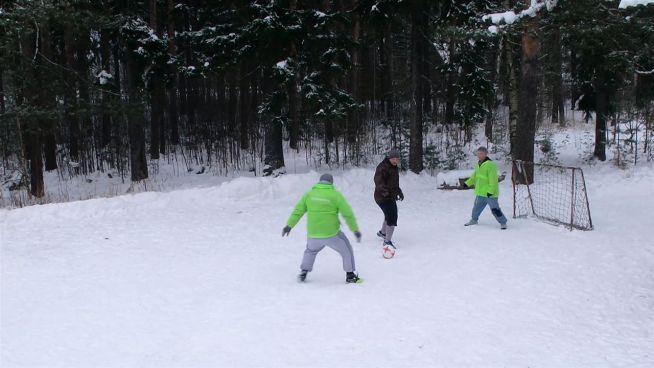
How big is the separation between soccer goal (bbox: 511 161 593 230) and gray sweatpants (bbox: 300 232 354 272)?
5451 mm

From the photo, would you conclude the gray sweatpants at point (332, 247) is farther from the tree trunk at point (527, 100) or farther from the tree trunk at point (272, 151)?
the tree trunk at point (272, 151)

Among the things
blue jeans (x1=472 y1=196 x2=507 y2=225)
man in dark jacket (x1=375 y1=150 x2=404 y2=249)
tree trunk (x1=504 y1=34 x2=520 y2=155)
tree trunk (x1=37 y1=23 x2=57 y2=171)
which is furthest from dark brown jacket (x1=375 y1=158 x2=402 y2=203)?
tree trunk (x1=37 y1=23 x2=57 y2=171)

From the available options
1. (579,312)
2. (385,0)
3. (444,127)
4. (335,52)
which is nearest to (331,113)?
(335,52)

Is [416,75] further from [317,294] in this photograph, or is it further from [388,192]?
[317,294]

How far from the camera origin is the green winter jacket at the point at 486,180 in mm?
10961

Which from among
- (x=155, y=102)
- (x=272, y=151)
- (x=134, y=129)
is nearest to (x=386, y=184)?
(x=272, y=151)

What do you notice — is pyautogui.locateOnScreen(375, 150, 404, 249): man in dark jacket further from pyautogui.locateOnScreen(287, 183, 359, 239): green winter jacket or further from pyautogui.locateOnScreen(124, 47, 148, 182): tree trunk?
pyautogui.locateOnScreen(124, 47, 148, 182): tree trunk

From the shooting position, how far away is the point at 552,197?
14594 millimetres

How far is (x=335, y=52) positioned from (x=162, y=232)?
894cm

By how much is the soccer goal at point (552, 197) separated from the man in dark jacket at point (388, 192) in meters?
3.54

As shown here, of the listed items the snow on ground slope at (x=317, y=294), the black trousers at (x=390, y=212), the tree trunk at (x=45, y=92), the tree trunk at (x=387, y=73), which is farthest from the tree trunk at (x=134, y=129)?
the tree trunk at (x=387, y=73)

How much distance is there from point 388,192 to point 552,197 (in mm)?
7060

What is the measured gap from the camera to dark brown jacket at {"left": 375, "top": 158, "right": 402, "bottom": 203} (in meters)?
9.81

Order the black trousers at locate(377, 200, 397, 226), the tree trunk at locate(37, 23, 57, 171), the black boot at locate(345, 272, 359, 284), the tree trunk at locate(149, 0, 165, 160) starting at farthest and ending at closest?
the tree trunk at locate(149, 0, 165, 160) < the tree trunk at locate(37, 23, 57, 171) < the black trousers at locate(377, 200, 397, 226) < the black boot at locate(345, 272, 359, 284)
